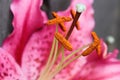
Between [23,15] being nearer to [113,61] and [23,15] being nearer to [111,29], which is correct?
[113,61]

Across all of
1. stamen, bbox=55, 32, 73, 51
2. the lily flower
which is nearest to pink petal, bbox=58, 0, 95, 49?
the lily flower

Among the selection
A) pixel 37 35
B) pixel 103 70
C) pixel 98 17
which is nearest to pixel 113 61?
pixel 103 70

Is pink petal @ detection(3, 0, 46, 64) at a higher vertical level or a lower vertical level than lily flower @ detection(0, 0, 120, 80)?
higher

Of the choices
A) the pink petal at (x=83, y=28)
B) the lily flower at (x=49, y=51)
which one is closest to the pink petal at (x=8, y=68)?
the lily flower at (x=49, y=51)

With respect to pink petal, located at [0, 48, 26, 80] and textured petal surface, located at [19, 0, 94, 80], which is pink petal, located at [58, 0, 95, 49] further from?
pink petal, located at [0, 48, 26, 80]

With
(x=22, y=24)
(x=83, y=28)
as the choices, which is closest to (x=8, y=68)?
(x=22, y=24)

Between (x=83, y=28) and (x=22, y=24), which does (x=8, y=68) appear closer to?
(x=22, y=24)

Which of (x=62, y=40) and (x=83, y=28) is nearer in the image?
(x=62, y=40)
